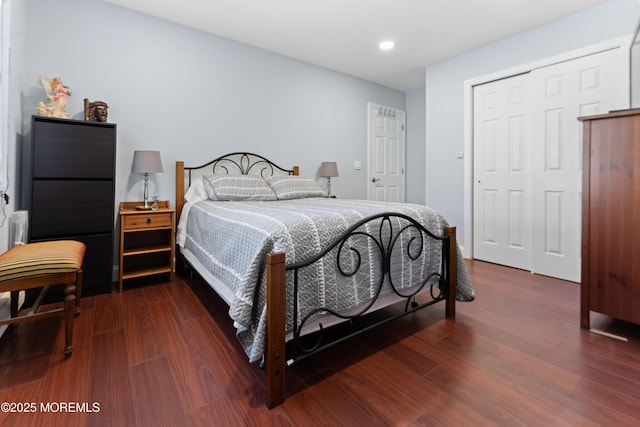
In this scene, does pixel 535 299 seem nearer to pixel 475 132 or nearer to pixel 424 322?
pixel 424 322

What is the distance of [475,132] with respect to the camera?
361 centimetres

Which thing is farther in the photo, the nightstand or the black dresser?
the nightstand

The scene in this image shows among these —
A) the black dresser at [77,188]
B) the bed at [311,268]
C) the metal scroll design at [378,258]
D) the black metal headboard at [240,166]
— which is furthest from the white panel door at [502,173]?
the black dresser at [77,188]

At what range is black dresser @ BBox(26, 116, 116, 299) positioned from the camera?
7.15 ft

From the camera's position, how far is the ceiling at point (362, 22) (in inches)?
105

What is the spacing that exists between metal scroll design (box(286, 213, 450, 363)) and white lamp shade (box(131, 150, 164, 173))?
2.02m

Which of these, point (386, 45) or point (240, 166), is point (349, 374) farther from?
point (386, 45)

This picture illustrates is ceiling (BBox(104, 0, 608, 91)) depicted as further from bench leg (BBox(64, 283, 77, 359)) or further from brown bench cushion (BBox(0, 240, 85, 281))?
bench leg (BBox(64, 283, 77, 359))

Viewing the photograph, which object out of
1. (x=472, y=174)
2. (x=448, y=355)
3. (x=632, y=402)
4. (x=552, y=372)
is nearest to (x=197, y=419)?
(x=448, y=355)

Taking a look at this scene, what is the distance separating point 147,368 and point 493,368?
1690 mm

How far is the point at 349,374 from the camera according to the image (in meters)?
1.43

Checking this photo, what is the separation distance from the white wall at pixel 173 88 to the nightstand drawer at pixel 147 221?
383mm

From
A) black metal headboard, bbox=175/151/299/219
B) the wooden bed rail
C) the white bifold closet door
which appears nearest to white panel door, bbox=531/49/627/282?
the white bifold closet door

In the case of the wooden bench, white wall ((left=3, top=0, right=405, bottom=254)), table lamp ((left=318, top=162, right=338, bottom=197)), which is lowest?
the wooden bench
